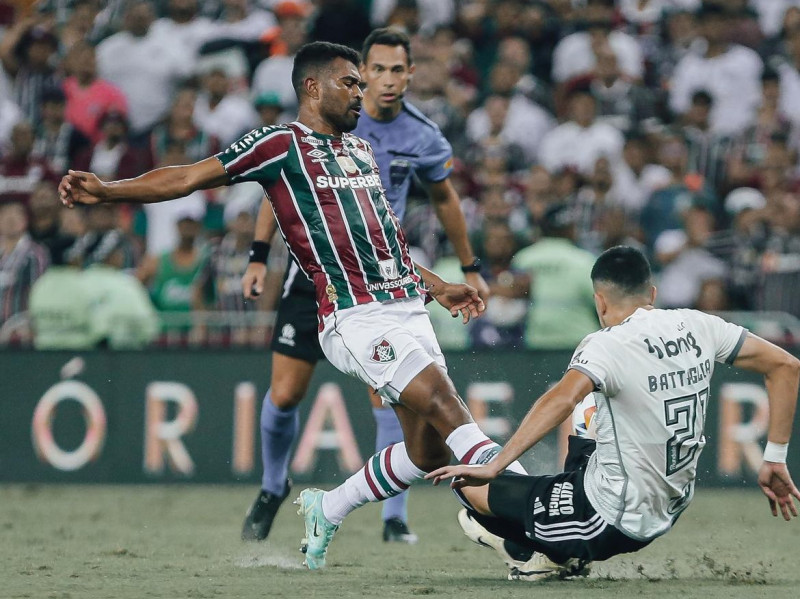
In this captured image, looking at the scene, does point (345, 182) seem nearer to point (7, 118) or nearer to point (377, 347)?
point (377, 347)

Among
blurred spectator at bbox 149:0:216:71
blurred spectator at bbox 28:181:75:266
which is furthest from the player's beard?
blurred spectator at bbox 149:0:216:71

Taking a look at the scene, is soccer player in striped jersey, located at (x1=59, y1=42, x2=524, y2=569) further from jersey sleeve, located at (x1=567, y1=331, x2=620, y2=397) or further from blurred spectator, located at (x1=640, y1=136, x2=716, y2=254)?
blurred spectator, located at (x1=640, y1=136, x2=716, y2=254)

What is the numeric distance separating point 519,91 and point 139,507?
244 inches

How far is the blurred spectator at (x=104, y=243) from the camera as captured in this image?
39.7ft

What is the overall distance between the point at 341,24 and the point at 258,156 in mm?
8920

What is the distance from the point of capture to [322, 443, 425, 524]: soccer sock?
20.5ft

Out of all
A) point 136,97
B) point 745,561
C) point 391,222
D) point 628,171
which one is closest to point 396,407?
point 391,222

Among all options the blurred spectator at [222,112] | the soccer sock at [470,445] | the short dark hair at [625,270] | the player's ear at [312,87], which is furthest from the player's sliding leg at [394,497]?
the blurred spectator at [222,112]

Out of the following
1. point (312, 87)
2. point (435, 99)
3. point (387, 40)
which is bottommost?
point (312, 87)

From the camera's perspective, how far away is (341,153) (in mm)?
6316

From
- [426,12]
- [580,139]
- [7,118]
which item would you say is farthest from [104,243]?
[426,12]

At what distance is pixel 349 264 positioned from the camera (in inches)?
242

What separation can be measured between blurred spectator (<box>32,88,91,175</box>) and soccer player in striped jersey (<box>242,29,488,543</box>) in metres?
6.65

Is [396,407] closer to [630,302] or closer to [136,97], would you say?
[630,302]
